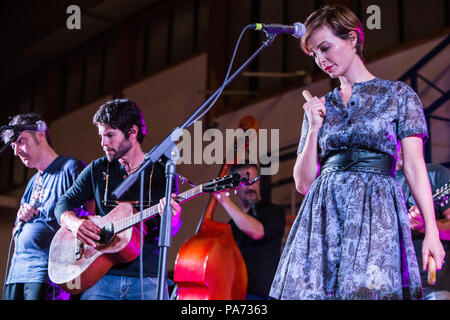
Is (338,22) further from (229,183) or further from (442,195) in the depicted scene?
(442,195)

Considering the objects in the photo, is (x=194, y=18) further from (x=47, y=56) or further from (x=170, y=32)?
(x=47, y=56)

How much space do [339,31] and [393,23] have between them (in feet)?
11.1

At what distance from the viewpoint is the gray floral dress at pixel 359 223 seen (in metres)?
1.78

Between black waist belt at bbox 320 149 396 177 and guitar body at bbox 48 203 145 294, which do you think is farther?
guitar body at bbox 48 203 145 294

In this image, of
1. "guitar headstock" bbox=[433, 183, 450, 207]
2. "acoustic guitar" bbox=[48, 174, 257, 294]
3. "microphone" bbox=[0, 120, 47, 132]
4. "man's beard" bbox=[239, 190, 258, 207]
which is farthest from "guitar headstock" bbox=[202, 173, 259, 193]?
"man's beard" bbox=[239, 190, 258, 207]

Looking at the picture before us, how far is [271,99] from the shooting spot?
612cm

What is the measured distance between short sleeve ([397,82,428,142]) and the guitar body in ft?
4.89

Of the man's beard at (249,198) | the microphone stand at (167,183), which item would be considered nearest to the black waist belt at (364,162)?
the microphone stand at (167,183)

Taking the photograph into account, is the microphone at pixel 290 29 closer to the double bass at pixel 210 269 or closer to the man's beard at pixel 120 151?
the man's beard at pixel 120 151

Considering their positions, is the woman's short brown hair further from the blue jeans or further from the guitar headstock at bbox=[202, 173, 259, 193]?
the blue jeans

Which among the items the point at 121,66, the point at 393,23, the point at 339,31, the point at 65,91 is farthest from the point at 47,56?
the point at 339,31

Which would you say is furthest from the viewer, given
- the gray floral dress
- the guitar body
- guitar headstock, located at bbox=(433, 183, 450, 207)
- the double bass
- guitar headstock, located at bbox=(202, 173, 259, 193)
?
the double bass

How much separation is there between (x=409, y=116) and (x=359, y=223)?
1.46ft

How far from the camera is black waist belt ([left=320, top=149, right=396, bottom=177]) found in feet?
6.37
